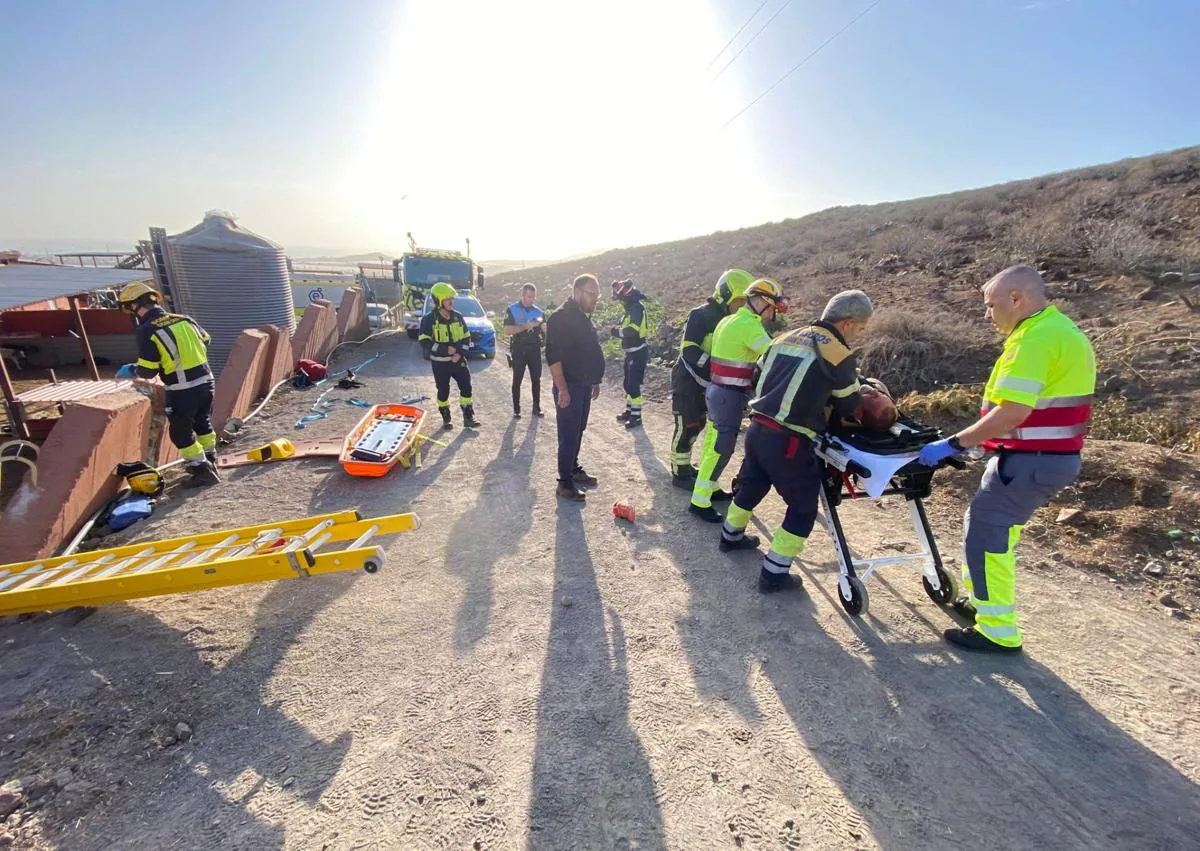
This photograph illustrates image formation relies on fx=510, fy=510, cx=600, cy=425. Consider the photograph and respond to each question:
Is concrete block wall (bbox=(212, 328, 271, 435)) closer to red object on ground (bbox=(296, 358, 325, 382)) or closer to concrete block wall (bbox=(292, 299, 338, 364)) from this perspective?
red object on ground (bbox=(296, 358, 325, 382))

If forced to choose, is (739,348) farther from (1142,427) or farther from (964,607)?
(1142,427)

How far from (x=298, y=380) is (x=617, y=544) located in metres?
7.65

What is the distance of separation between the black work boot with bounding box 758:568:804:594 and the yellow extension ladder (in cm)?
247

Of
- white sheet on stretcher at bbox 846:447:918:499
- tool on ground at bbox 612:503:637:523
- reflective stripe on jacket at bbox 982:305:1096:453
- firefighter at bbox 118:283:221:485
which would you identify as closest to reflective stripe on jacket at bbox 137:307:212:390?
firefighter at bbox 118:283:221:485

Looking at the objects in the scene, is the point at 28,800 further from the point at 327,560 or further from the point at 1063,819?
the point at 1063,819

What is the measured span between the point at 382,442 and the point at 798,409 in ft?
15.5

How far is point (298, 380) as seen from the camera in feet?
30.3

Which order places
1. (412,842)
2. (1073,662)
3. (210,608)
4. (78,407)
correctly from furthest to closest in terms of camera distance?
1. (78,407)
2. (210,608)
3. (1073,662)
4. (412,842)

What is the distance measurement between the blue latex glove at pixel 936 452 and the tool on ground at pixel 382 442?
4950mm

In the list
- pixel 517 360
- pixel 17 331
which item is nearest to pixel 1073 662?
pixel 517 360

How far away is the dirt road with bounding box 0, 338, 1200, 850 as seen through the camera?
2.10m

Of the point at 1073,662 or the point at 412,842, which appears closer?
the point at 412,842

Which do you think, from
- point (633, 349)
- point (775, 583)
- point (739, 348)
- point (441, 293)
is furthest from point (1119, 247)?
point (441, 293)

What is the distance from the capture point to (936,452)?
2.77 m
